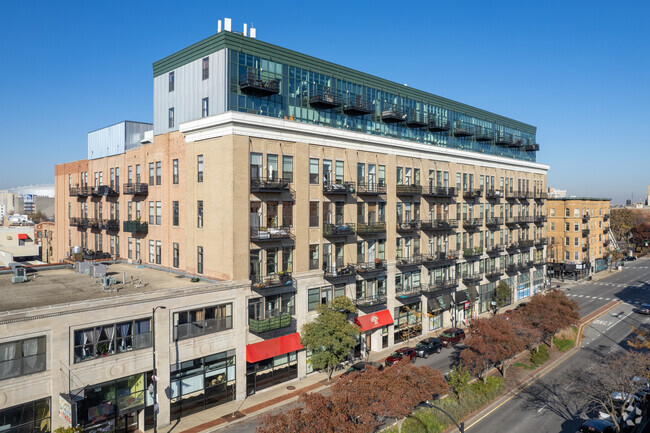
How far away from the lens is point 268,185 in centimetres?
3825

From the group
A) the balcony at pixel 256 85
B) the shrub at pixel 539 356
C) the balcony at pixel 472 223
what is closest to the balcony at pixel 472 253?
the balcony at pixel 472 223

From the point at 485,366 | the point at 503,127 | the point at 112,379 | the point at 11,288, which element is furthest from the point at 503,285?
the point at 11,288

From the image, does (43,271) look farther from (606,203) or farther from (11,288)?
(606,203)

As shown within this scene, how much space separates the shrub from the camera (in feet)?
149

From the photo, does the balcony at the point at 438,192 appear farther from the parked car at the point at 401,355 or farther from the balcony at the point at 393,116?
the parked car at the point at 401,355

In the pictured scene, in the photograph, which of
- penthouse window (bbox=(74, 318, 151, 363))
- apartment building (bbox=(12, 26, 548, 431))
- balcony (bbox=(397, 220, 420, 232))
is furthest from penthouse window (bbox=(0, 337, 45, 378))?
balcony (bbox=(397, 220, 420, 232))

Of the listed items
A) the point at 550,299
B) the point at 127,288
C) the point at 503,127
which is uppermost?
the point at 503,127

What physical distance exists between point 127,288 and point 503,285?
53831 millimetres

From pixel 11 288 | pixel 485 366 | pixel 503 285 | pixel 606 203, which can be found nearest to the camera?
pixel 11 288

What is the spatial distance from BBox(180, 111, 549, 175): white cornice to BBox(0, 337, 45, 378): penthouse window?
66.0 ft

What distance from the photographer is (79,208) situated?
63406 mm

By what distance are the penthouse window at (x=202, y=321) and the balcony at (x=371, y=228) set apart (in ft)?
54.4

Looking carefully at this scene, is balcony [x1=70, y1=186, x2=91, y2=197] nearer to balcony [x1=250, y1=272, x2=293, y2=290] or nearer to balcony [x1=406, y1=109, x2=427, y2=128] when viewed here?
balcony [x1=250, y1=272, x2=293, y2=290]

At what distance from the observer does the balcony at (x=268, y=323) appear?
36531mm
